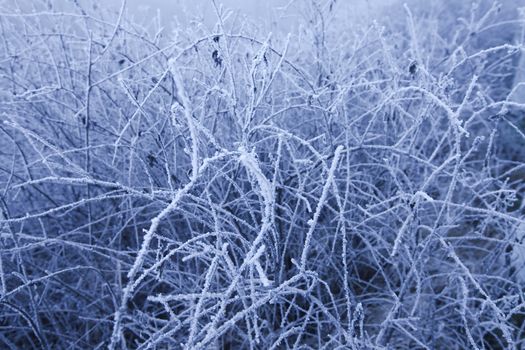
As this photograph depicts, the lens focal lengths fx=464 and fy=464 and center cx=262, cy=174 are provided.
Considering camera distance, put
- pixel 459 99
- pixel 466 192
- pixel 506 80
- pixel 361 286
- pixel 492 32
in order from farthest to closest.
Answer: pixel 492 32 < pixel 506 80 < pixel 459 99 < pixel 466 192 < pixel 361 286

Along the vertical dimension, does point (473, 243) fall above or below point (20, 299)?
below

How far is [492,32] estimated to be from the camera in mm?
4582

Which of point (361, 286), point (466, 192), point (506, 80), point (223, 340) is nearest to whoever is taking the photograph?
point (223, 340)

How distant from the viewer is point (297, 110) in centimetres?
245

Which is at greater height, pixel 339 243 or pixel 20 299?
pixel 20 299

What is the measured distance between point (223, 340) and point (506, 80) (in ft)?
11.8

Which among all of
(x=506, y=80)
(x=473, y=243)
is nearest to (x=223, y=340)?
(x=473, y=243)

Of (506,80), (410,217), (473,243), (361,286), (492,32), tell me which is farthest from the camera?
(492,32)

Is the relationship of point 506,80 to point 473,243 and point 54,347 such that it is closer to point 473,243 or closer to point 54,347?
point 473,243

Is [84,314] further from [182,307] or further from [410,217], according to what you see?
[410,217]

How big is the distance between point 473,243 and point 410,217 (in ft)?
4.51

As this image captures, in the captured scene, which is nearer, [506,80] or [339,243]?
[339,243]

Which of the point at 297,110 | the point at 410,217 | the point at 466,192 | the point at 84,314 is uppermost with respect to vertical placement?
the point at 297,110

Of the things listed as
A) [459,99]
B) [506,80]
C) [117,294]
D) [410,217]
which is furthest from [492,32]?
[117,294]
